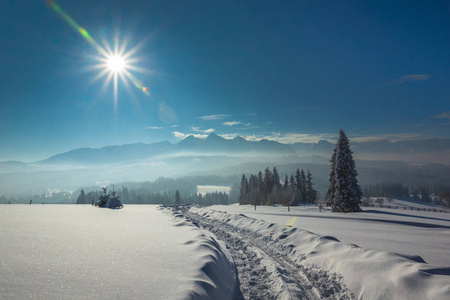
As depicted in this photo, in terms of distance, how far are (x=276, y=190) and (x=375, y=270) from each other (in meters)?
64.4

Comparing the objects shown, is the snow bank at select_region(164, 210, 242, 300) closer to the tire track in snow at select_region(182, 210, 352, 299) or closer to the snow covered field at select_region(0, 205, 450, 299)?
the snow covered field at select_region(0, 205, 450, 299)

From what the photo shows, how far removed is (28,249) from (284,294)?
25.4ft

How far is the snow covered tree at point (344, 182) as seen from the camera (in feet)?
110

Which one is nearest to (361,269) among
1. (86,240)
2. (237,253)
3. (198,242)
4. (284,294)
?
(284,294)

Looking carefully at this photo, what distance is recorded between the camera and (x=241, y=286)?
6523 mm

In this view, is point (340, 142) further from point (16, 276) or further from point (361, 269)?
point (16, 276)

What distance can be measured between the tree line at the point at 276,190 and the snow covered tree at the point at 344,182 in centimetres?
2859

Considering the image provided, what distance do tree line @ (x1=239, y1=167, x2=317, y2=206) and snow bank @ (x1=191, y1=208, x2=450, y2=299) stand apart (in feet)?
186

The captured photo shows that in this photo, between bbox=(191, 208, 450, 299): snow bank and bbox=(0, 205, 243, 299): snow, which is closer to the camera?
bbox=(0, 205, 243, 299): snow

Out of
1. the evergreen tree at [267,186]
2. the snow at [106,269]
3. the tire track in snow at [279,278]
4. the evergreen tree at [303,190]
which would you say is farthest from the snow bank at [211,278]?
the evergreen tree at [267,186]

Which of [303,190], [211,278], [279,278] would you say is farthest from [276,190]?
[211,278]

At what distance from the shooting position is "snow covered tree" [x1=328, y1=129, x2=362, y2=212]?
33.5 metres

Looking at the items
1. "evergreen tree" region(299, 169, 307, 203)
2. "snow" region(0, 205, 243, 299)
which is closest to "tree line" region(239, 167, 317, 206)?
"evergreen tree" region(299, 169, 307, 203)

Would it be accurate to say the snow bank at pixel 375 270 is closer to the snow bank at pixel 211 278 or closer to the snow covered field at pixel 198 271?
the snow covered field at pixel 198 271
